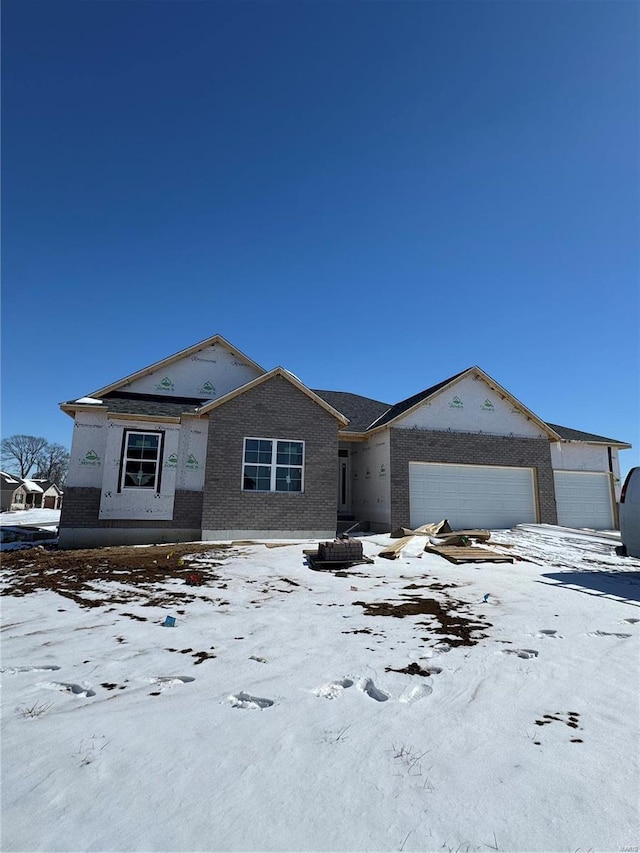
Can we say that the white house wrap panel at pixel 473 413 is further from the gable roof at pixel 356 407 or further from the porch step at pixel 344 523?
the porch step at pixel 344 523

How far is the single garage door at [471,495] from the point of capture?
16844mm

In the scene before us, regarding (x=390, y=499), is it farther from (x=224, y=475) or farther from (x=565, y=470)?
(x=565, y=470)

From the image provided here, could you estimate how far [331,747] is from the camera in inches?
103

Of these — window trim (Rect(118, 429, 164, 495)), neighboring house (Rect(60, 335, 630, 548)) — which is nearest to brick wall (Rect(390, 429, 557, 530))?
neighboring house (Rect(60, 335, 630, 548))

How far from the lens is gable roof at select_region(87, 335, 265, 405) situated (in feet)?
52.3

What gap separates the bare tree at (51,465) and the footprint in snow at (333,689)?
3355 inches

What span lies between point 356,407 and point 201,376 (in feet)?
24.7

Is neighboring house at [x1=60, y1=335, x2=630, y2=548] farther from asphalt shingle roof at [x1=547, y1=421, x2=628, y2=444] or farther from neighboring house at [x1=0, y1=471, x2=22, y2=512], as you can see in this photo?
neighboring house at [x1=0, y1=471, x2=22, y2=512]

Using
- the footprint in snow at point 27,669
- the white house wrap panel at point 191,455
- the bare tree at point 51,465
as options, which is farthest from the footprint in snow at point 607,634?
the bare tree at point 51,465

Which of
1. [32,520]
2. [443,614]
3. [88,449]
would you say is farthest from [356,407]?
[32,520]

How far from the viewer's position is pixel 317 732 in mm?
2779

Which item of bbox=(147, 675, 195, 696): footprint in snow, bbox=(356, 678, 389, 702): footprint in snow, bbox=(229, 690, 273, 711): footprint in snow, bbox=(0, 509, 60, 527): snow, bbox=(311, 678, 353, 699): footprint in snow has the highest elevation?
bbox=(0, 509, 60, 527): snow

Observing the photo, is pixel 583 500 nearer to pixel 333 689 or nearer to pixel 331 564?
pixel 331 564

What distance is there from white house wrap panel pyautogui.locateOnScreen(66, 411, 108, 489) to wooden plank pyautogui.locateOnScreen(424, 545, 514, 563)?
10307 mm
